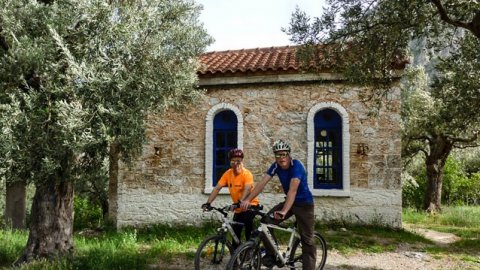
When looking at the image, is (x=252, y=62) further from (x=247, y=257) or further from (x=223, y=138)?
(x=247, y=257)

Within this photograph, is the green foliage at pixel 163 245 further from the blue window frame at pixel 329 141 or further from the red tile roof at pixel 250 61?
the red tile roof at pixel 250 61

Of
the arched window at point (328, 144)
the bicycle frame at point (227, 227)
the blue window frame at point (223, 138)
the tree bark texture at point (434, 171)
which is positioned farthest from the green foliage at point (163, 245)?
the tree bark texture at point (434, 171)

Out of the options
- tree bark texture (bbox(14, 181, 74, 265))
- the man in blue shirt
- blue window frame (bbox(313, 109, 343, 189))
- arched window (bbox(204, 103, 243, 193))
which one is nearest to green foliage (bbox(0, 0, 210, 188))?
tree bark texture (bbox(14, 181, 74, 265))

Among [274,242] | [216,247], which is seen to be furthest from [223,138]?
[274,242]

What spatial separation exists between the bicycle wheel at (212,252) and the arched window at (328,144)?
14.6ft

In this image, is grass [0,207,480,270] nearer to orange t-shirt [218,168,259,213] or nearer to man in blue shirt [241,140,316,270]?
orange t-shirt [218,168,259,213]

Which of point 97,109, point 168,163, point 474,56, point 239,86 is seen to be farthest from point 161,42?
point 474,56

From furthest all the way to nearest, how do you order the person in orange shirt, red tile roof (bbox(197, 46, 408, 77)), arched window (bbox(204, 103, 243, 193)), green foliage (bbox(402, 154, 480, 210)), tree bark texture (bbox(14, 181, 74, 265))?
green foliage (bbox(402, 154, 480, 210)) → arched window (bbox(204, 103, 243, 193)) → red tile roof (bbox(197, 46, 408, 77)) → tree bark texture (bbox(14, 181, 74, 265)) → the person in orange shirt

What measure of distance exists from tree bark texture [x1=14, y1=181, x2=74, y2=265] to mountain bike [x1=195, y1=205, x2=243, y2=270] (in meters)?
2.48

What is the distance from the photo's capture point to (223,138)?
10.3 metres

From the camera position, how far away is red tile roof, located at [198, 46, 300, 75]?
9.69 m

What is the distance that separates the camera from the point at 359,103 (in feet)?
31.1

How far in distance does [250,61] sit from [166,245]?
534 cm

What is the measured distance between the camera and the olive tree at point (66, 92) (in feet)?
17.6
